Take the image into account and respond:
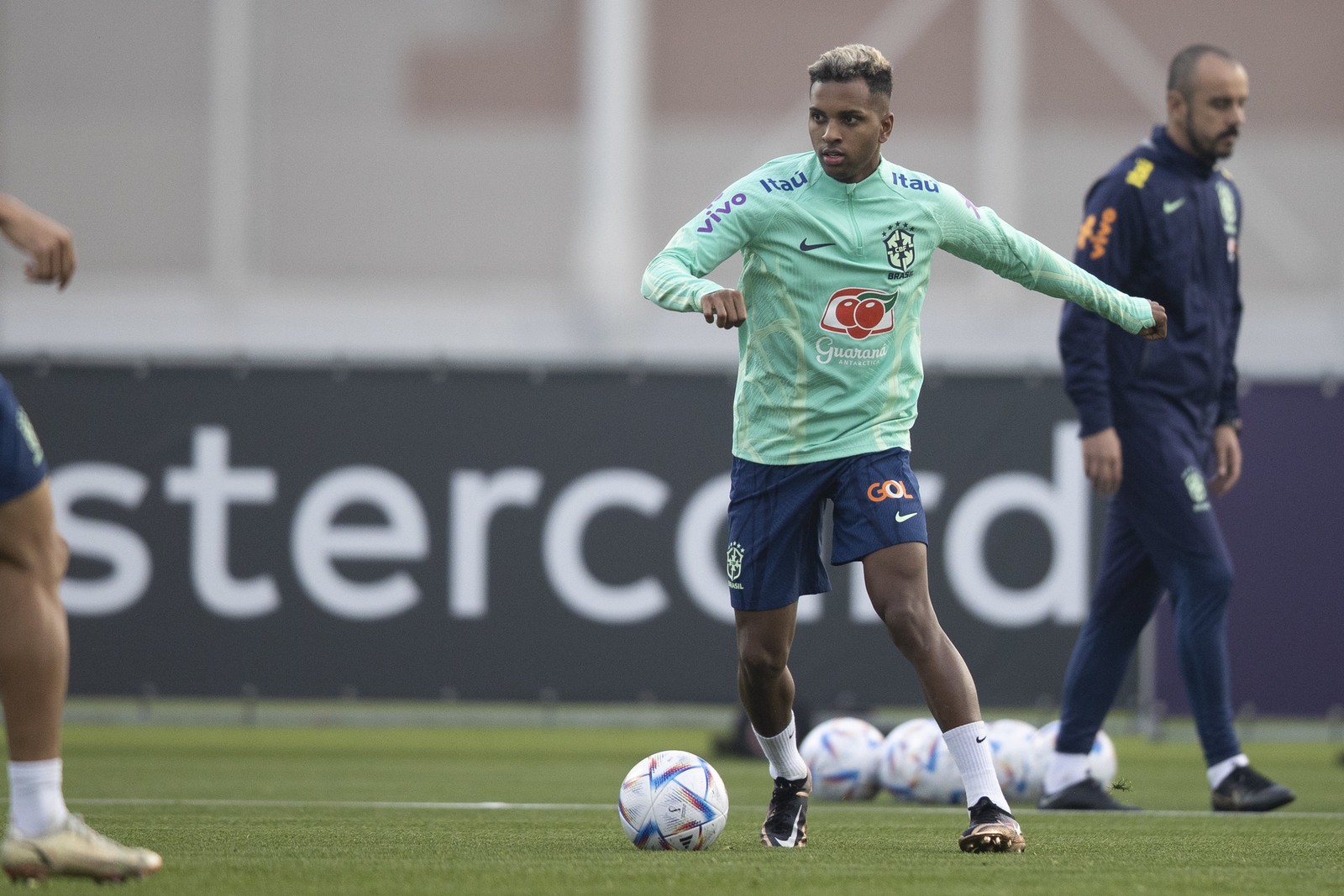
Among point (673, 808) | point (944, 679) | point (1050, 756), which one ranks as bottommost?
point (1050, 756)

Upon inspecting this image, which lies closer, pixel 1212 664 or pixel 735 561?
pixel 735 561

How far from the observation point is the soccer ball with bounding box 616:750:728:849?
17.9ft

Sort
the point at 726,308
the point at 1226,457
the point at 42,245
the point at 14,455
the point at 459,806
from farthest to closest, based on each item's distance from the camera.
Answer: the point at 1226,457
the point at 459,806
the point at 726,308
the point at 14,455
the point at 42,245

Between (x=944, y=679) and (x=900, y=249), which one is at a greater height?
(x=900, y=249)

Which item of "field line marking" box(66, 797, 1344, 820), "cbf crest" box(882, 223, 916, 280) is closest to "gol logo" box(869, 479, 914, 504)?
"cbf crest" box(882, 223, 916, 280)

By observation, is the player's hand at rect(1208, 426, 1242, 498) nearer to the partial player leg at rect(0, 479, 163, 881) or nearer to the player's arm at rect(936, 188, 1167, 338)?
the player's arm at rect(936, 188, 1167, 338)

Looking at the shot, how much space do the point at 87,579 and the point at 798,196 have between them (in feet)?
22.0

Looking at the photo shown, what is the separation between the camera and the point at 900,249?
5.43 metres

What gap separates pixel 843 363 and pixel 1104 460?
1831mm

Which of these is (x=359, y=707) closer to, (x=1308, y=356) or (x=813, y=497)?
(x=813, y=497)

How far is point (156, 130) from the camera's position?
72.9 ft

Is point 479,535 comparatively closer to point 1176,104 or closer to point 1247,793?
point 1176,104

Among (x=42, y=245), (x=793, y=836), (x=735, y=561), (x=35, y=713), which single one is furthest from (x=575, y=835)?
(x=42, y=245)

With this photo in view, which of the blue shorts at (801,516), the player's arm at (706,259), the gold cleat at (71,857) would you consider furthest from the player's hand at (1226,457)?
the gold cleat at (71,857)
